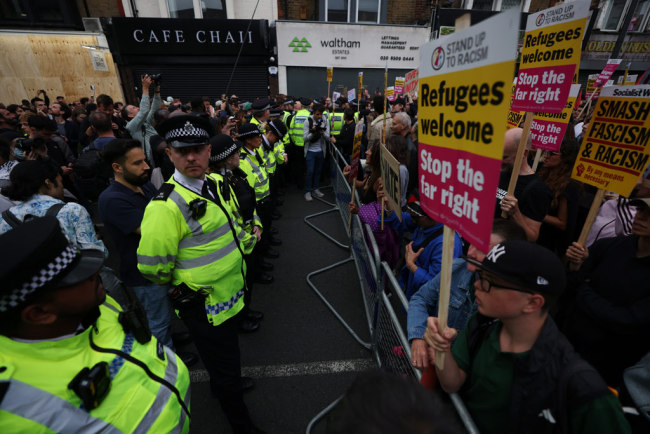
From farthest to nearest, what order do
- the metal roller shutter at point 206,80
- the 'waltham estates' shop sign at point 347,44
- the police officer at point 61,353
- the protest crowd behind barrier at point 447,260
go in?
the 'waltham estates' shop sign at point 347,44 < the metal roller shutter at point 206,80 < the protest crowd behind barrier at point 447,260 < the police officer at point 61,353

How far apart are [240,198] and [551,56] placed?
11.4 ft

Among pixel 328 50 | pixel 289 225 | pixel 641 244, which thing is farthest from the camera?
pixel 328 50

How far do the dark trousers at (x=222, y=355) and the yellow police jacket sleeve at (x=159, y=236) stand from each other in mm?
450

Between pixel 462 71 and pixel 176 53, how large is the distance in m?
17.5

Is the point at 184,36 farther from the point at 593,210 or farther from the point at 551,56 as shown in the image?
the point at 593,210

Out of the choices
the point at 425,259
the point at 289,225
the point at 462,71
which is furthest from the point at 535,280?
the point at 289,225

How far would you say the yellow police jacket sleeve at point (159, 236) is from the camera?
205cm

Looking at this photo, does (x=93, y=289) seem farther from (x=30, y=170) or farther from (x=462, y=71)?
(x=30, y=170)

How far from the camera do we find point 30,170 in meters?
2.60

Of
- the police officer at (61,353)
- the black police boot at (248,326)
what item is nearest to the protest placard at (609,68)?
the black police boot at (248,326)

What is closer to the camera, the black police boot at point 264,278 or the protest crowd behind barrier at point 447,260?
the protest crowd behind barrier at point 447,260

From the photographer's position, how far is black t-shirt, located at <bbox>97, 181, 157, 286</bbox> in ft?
8.89

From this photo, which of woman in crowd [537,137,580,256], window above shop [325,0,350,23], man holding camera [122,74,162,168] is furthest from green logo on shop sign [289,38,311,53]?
woman in crowd [537,137,580,256]

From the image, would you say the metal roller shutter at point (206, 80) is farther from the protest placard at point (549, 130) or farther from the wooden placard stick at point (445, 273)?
the wooden placard stick at point (445, 273)
